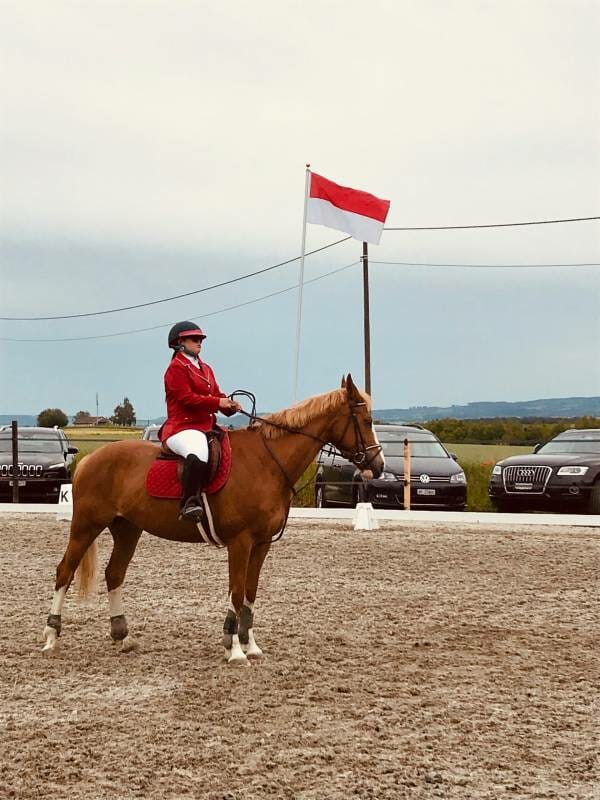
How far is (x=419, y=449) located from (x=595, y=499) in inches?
121

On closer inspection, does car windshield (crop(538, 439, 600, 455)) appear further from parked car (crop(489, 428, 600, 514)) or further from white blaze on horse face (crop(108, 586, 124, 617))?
white blaze on horse face (crop(108, 586, 124, 617))

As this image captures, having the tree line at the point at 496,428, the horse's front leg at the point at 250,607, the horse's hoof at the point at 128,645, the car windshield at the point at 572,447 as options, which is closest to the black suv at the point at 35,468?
the car windshield at the point at 572,447

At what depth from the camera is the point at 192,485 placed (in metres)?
6.39

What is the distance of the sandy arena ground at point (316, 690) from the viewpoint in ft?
13.8

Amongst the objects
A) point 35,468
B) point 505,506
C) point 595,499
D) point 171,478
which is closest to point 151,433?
point 35,468

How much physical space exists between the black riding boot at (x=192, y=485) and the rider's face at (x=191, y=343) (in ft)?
2.45

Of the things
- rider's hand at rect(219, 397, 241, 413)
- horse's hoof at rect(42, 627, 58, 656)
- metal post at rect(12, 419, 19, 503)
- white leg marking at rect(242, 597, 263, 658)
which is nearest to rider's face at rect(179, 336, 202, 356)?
rider's hand at rect(219, 397, 241, 413)

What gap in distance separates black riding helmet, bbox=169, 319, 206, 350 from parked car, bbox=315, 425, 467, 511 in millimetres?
9176

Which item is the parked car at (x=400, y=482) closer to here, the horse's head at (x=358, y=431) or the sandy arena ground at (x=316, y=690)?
the sandy arena ground at (x=316, y=690)

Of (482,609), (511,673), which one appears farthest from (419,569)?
(511,673)

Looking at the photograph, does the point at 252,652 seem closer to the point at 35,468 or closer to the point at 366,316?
the point at 35,468

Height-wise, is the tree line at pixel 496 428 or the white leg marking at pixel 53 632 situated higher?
the tree line at pixel 496 428

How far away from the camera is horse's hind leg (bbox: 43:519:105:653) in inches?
262

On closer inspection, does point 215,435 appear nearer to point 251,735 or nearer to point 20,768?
point 251,735
